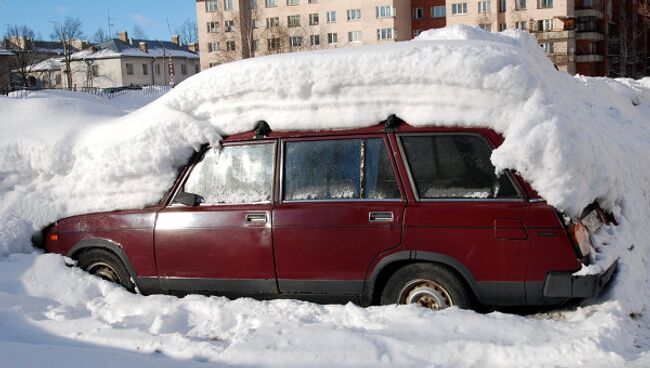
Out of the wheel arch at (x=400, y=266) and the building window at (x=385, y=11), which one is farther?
the building window at (x=385, y=11)

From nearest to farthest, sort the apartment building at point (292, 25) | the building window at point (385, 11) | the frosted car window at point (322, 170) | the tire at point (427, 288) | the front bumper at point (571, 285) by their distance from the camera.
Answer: the front bumper at point (571, 285) < the tire at point (427, 288) < the frosted car window at point (322, 170) < the building window at point (385, 11) < the apartment building at point (292, 25)

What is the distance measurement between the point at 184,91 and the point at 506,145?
2.72 metres

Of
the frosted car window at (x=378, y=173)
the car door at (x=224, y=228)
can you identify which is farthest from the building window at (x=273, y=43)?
the frosted car window at (x=378, y=173)

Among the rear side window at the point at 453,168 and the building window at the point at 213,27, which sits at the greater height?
the building window at the point at 213,27

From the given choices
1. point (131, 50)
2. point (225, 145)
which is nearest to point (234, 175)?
point (225, 145)

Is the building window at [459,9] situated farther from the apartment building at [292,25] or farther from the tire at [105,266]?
the tire at [105,266]

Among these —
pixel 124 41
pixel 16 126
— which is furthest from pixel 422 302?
pixel 124 41

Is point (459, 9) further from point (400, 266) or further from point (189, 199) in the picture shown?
point (400, 266)

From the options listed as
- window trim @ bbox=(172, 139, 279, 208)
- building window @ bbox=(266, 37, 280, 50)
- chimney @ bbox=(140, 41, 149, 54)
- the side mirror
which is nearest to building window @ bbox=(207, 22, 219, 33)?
building window @ bbox=(266, 37, 280, 50)

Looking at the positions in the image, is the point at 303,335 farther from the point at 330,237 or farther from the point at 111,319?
the point at 111,319

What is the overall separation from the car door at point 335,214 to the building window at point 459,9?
64777 millimetres

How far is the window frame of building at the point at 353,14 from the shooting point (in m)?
70.9

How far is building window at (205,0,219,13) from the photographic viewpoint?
252ft

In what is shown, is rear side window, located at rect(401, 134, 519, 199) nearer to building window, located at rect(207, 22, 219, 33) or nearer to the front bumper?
the front bumper
